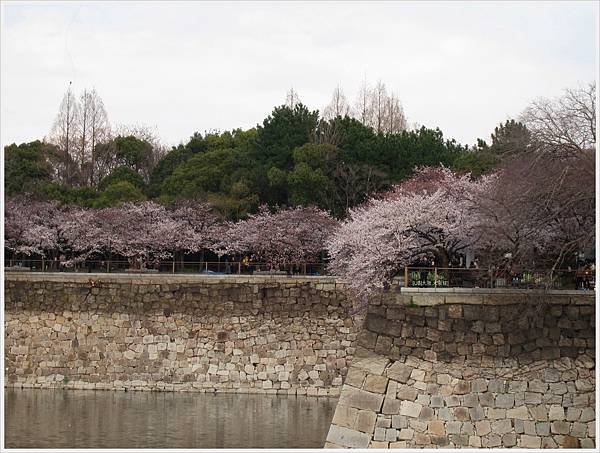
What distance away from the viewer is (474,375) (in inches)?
752

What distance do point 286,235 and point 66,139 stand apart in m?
26.3

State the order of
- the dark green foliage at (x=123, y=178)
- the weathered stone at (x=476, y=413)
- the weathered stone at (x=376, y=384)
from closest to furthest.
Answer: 1. the weathered stone at (x=476, y=413)
2. the weathered stone at (x=376, y=384)
3. the dark green foliage at (x=123, y=178)

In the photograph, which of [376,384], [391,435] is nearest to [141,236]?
[376,384]

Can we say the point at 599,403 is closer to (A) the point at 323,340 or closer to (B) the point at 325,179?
(A) the point at 323,340

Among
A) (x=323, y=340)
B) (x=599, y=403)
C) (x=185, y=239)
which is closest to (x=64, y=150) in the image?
(x=185, y=239)

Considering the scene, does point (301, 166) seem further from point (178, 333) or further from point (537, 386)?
point (537, 386)

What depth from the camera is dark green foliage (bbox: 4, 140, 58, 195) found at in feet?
180

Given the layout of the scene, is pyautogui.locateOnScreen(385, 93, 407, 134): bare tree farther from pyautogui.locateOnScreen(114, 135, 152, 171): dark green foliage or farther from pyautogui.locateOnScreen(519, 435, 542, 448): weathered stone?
pyautogui.locateOnScreen(519, 435, 542, 448): weathered stone

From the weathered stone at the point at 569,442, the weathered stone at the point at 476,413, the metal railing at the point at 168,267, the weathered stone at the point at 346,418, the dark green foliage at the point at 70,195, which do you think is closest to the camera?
the weathered stone at the point at 569,442

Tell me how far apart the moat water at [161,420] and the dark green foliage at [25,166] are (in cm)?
2264

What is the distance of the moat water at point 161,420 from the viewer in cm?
2534

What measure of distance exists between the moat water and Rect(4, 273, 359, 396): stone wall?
636 millimetres

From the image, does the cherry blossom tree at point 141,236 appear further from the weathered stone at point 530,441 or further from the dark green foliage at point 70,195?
the weathered stone at point 530,441

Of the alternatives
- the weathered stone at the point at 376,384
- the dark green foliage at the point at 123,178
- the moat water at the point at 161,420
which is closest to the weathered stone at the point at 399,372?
the weathered stone at the point at 376,384
